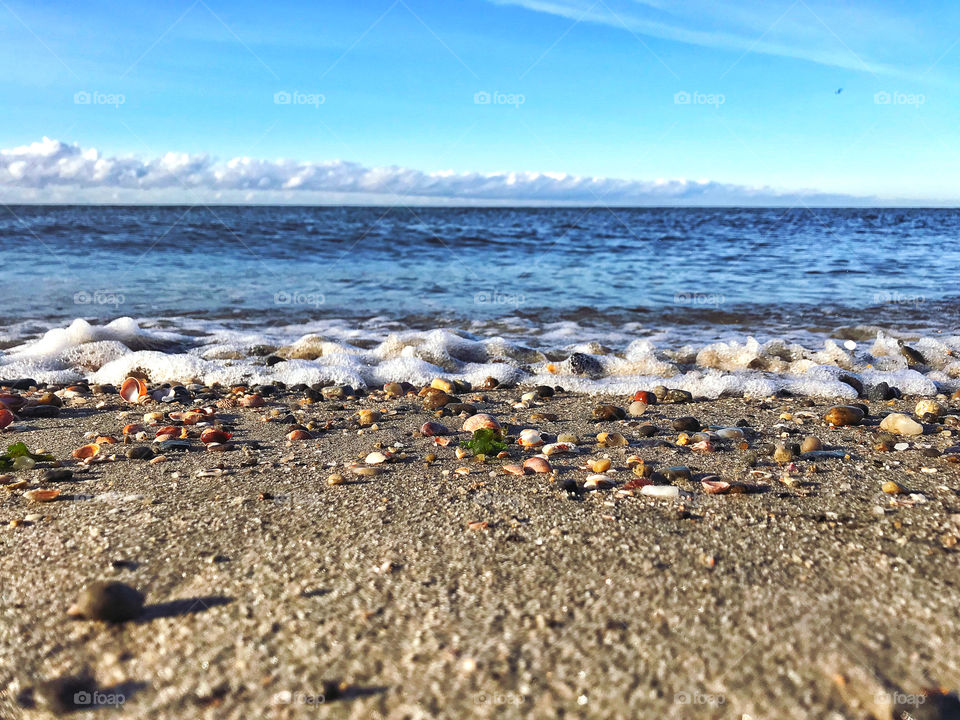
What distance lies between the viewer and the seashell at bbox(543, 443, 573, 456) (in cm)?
285

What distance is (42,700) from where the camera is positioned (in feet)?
4.53

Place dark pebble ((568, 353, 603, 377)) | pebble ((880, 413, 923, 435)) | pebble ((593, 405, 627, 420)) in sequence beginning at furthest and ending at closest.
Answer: dark pebble ((568, 353, 603, 377))
pebble ((593, 405, 627, 420))
pebble ((880, 413, 923, 435))

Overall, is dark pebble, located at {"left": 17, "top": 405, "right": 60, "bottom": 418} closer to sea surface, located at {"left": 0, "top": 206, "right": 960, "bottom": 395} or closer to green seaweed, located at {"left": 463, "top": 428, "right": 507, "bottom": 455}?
sea surface, located at {"left": 0, "top": 206, "right": 960, "bottom": 395}

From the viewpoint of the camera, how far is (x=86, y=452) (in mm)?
2787

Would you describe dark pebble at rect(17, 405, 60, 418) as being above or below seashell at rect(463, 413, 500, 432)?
below

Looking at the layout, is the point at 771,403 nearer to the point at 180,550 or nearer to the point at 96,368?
the point at 180,550

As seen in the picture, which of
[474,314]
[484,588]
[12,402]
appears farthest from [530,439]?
[474,314]

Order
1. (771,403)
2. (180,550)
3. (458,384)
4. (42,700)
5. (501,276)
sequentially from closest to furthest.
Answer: (42,700), (180,550), (771,403), (458,384), (501,276)

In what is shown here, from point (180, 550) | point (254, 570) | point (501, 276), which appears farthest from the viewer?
point (501, 276)

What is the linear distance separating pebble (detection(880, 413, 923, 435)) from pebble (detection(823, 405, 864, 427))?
0.14 m

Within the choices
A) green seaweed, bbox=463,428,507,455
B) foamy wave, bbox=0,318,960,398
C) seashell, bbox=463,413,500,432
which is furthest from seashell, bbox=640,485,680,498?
foamy wave, bbox=0,318,960,398

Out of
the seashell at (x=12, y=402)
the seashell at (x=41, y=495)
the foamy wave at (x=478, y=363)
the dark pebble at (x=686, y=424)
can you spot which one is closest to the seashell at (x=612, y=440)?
the dark pebble at (x=686, y=424)

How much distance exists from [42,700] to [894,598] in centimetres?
200

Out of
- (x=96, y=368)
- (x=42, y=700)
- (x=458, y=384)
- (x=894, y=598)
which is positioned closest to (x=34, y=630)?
(x=42, y=700)
